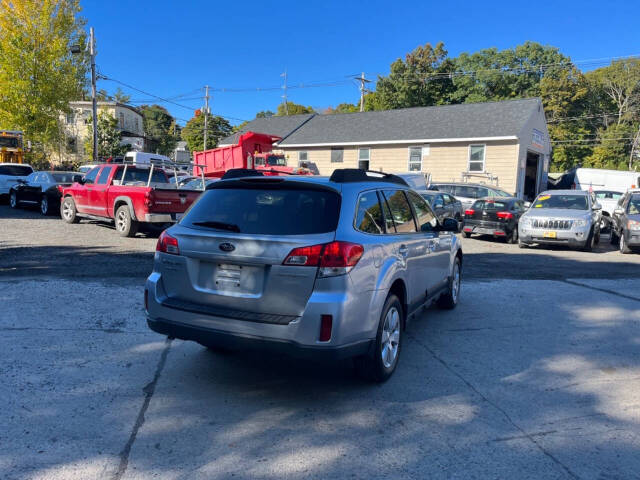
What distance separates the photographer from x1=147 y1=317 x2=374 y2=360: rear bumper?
3.57 metres

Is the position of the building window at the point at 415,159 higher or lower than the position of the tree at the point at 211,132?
lower

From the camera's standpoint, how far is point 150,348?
5.06m

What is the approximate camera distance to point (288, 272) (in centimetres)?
361

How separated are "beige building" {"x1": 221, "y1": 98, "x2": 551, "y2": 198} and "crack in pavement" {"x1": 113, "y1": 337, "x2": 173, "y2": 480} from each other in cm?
2435

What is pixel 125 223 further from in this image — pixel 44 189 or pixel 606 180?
pixel 606 180

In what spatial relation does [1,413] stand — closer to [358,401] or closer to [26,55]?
[358,401]

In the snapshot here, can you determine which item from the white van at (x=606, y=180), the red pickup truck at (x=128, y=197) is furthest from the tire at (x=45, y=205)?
the white van at (x=606, y=180)

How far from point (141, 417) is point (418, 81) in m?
53.8

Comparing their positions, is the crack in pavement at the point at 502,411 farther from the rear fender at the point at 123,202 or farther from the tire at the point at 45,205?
the tire at the point at 45,205

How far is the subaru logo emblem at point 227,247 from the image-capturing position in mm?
3771

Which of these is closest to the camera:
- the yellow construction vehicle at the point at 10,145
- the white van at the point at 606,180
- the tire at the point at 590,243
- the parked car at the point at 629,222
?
the parked car at the point at 629,222

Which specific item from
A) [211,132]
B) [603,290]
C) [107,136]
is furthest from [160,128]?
[603,290]

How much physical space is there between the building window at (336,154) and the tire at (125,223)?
21.2m

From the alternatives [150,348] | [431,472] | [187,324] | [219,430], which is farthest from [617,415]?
[150,348]
